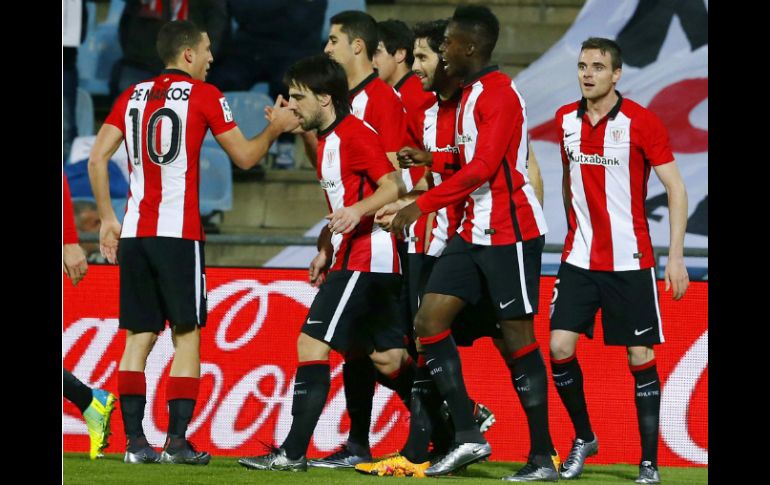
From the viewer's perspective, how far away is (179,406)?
5992mm

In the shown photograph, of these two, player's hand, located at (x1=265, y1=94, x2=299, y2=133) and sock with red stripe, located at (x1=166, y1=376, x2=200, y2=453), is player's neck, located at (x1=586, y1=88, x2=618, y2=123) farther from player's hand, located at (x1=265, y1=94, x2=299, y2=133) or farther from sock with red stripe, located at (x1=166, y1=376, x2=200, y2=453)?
sock with red stripe, located at (x1=166, y1=376, x2=200, y2=453)

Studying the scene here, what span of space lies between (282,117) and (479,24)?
1068mm

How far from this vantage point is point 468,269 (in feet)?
17.8

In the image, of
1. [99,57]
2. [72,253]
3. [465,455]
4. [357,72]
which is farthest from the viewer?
[99,57]

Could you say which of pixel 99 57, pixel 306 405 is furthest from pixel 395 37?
pixel 99 57

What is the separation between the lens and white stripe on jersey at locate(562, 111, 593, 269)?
582 centimetres

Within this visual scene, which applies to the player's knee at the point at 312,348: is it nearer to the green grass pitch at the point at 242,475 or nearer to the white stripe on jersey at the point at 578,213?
the green grass pitch at the point at 242,475

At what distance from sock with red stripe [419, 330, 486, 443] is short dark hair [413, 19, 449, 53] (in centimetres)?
135

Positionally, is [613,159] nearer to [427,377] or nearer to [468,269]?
[468,269]

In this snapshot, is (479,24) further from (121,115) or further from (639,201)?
(121,115)

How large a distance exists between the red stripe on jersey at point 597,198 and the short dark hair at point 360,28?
1373 millimetres
